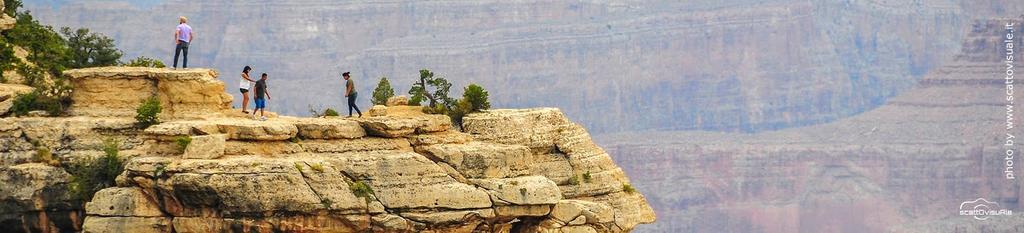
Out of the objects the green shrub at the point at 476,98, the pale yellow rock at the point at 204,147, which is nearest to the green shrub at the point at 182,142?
the pale yellow rock at the point at 204,147

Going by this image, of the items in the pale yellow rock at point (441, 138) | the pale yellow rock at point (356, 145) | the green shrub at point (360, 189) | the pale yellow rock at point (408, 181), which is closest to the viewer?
the green shrub at point (360, 189)

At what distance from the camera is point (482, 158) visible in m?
64.1

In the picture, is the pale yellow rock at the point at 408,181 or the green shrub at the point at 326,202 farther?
the pale yellow rock at the point at 408,181

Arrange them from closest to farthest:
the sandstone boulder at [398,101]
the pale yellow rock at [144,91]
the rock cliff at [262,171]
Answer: the rock cliff at [262,171] < the pale yellow rock at [144,91] < the sandstone boulder at [398,101]

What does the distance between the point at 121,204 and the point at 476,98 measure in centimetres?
1053

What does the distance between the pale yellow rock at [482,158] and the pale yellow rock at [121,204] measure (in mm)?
6647

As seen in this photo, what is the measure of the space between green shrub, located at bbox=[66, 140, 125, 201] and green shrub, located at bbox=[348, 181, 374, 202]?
5290mm

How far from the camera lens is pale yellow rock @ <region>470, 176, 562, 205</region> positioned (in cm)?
6372

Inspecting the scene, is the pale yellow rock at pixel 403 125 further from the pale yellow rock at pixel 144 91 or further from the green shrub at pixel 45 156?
the green shrub at pixel 45 156

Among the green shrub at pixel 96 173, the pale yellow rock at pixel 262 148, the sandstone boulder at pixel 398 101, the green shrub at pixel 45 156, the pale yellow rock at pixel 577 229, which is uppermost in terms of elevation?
the sandstone boulder at pixel 398 101

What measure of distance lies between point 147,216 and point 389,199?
5416 millimetres

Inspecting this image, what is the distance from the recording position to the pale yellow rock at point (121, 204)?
60938mm

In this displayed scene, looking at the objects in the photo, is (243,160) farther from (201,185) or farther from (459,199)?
(459,199)

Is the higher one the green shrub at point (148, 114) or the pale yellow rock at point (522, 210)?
the green shrub at point (148, 114)
